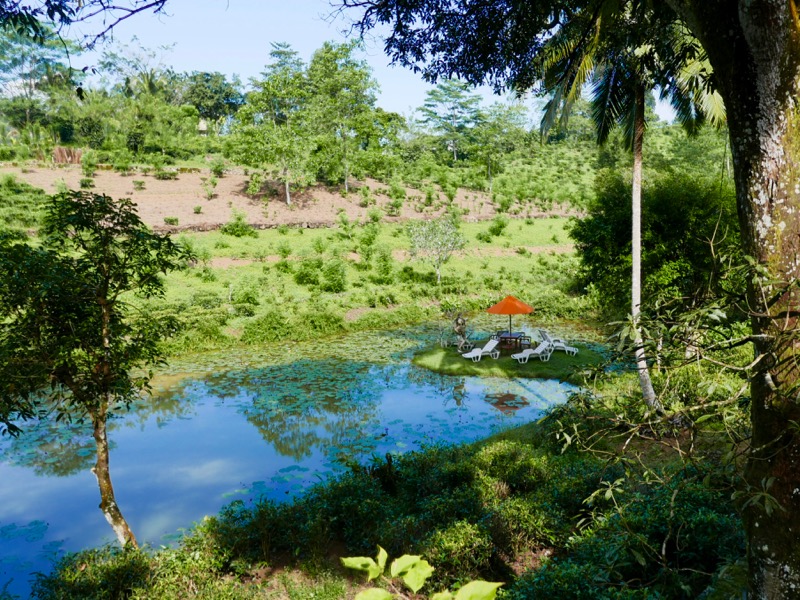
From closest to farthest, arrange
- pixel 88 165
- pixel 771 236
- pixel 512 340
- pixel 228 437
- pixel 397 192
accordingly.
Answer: pixel 771 236
pixel 228 437
pixel 512 340
pixel 88 165
pixel 397 192

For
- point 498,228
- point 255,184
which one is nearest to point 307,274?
point 255,184

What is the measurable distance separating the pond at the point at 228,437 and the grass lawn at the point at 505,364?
1.31 ft

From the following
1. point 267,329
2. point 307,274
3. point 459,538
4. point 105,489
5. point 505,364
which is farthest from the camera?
point 307,274

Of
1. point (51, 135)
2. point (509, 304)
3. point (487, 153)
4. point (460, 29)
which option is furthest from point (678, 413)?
point (51, 135)

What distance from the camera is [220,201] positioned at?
3325cm

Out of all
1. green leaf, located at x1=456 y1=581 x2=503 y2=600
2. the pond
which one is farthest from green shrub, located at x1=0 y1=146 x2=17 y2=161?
green leaf, located at x1=456 y1=581 x2=503 y2=600

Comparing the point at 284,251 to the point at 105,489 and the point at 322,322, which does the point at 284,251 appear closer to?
the point at 322,322

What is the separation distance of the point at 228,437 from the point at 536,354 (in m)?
8.42

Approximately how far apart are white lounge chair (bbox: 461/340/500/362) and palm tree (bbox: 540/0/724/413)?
19.2ft

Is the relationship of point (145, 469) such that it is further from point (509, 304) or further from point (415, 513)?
point (509, 304)

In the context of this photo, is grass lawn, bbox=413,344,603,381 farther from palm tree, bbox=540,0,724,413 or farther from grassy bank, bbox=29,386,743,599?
grassy bank, bbox=29,386,743,599

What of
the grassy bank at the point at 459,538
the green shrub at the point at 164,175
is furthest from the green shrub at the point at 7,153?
the grassy bank at the point at 459,538

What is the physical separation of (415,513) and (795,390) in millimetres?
5923

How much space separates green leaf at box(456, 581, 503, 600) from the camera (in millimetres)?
1307
